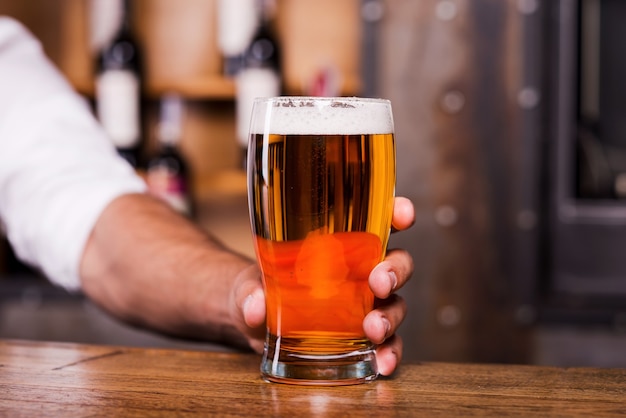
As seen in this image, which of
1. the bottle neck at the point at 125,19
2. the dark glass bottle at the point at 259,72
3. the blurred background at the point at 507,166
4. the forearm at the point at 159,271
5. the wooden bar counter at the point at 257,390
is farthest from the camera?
the bottle neck at the point at 125,19

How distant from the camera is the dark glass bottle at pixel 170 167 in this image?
6.91 ft

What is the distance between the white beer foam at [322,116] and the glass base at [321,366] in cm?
15

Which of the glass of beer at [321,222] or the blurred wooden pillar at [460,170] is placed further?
the blurred wooden pillar at [460,170]

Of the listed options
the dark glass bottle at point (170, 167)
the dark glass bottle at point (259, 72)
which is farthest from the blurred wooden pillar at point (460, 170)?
the dark glass bottle at point (170, 167)

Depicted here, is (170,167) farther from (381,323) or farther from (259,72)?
(381,323)

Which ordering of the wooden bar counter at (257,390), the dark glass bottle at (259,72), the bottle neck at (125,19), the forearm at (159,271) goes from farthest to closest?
the bottle neck at (125,19), the dark glass bottle at (259,72), the forearm at (159,271), the wooden bar counter at (257,390)

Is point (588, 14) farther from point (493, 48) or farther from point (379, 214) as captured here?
point (379, 214)

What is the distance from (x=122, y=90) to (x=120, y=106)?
38 mm

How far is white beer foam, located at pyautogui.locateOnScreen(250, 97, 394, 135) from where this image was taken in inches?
24.4

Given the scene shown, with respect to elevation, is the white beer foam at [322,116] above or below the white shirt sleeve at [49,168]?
above

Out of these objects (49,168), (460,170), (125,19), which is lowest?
(460,170)

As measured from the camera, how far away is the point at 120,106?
6.85 feet

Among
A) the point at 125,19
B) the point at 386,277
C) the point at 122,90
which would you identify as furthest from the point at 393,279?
the point at 125,19

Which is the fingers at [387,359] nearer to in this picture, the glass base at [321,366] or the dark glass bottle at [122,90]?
the glass base at [321,366]
